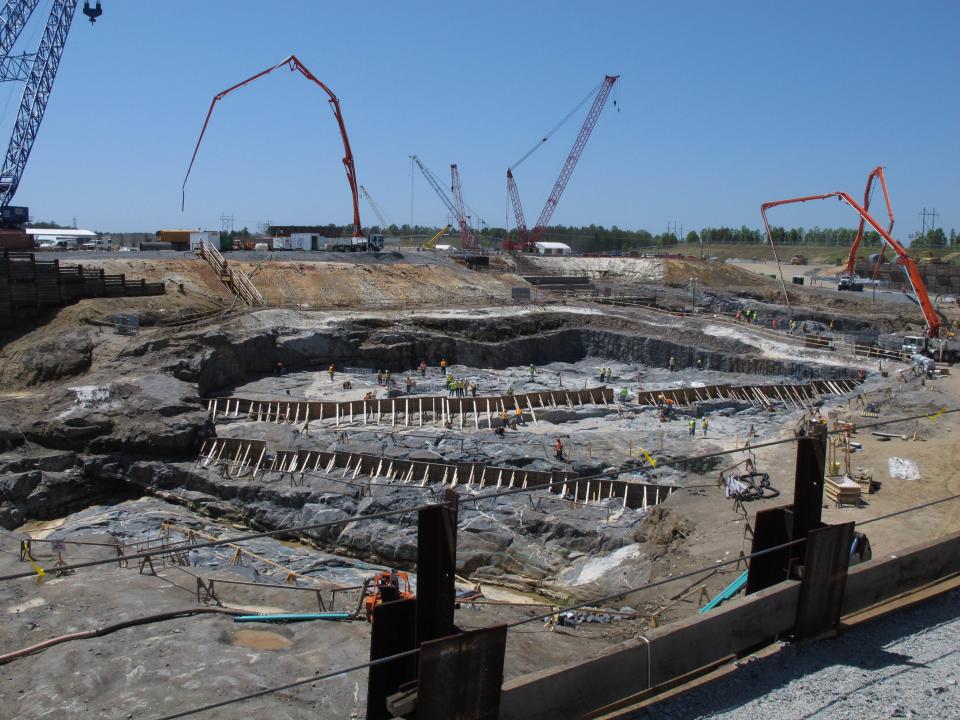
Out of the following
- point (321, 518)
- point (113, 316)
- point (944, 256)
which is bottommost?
point (321, 518)

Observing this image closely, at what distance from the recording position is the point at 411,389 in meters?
33.6

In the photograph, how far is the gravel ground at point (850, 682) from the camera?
6.05 metres

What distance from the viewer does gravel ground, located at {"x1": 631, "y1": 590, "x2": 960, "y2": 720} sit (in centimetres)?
605

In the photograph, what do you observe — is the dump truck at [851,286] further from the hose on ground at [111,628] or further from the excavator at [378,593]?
the hose on ground at [111,628]

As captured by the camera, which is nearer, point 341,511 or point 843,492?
point 843,492

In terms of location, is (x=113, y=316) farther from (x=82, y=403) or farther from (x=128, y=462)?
(x=128, y=462)

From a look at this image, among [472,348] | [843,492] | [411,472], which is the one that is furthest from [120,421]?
[843,492]

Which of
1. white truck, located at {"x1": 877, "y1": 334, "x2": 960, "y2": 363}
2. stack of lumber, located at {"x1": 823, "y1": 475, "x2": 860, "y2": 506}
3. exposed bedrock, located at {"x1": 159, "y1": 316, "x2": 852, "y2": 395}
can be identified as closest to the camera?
stack of lumber, located at {"x1": 823, "y1": 475, "x2": 860, "y2": 506}

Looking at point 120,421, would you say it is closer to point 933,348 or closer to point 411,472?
point 411,472

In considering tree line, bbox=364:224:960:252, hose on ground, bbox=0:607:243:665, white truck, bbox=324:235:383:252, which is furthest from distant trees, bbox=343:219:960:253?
hose on ground, bbox=0:607:243:665

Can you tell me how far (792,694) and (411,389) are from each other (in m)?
27.9

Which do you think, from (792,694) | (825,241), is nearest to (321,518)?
(792,694)

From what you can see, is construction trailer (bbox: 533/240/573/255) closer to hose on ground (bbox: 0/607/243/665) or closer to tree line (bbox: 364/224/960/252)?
tree line (bbox: 364/224/960/252)

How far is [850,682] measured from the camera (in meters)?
6.44
